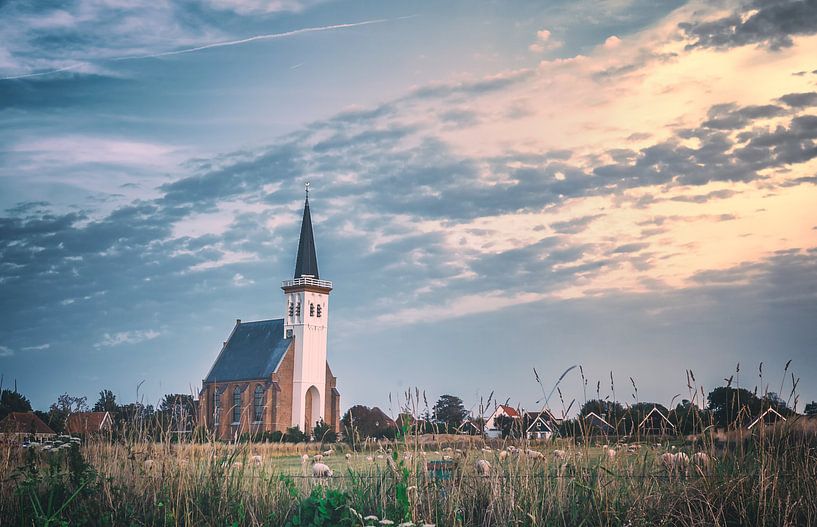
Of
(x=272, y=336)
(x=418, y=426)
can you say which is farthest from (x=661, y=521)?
(x=272, y=336)

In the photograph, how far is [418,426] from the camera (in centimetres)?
766

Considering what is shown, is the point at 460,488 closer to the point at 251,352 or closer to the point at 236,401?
the point at 236,401

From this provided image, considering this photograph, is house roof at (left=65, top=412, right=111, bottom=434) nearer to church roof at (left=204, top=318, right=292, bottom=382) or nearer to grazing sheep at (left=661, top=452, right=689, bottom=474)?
grazing sheep at (left=661, top=452, right=689, bottom=474)

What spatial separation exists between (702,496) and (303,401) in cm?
6932

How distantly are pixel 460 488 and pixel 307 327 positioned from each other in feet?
230

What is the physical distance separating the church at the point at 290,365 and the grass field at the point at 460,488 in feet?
210

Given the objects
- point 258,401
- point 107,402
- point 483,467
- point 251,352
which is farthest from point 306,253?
point 483,467

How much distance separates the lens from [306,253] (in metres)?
79.3

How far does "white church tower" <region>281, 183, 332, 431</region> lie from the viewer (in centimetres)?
7469

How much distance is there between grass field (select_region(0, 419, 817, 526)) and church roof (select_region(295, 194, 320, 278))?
70.5m

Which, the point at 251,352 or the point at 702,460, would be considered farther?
the point at 251,352

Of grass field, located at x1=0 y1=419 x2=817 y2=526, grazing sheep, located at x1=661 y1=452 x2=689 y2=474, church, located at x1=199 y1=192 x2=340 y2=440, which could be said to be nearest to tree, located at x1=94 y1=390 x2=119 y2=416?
grass field, located at x1=0 y1=419 x2=817 y2=526

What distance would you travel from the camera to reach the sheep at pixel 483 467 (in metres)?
7.59

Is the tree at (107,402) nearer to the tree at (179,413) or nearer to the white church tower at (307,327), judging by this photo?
the tree at (179,413)
